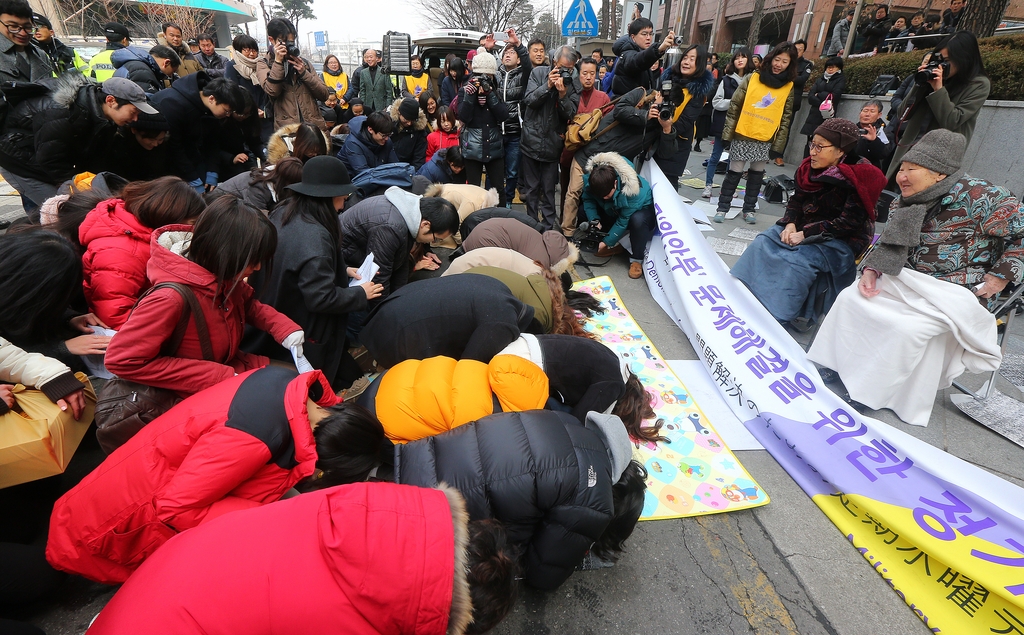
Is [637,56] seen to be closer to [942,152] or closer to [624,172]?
[624,172]

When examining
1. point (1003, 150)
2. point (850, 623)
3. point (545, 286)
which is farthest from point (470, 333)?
point (1003, 150)

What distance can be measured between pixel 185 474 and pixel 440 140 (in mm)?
5540

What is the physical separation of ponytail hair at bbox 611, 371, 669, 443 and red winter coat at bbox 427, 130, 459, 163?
461 centimetres

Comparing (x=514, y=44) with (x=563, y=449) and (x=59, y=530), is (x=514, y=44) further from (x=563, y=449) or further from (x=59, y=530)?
(x=59, y=530)

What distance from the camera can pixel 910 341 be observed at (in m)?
2.70

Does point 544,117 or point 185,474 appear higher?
point 544,117

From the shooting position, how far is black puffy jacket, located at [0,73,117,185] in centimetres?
307

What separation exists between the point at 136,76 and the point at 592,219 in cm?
459

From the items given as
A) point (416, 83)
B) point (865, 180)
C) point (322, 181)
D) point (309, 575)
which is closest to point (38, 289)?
point (322, 181)

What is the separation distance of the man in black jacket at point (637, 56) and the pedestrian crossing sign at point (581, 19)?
19.1ft

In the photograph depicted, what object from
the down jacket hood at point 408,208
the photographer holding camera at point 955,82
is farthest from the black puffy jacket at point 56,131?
the photographer holding camera at point 955,82

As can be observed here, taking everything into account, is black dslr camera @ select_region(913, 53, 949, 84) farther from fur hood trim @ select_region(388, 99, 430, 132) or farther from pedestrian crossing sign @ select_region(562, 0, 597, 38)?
pedestrian crossing sign @ select_region(562, 0, 597, 38)

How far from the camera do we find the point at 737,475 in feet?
8.05

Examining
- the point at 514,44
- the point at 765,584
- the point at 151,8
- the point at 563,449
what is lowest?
the point at 765,584
